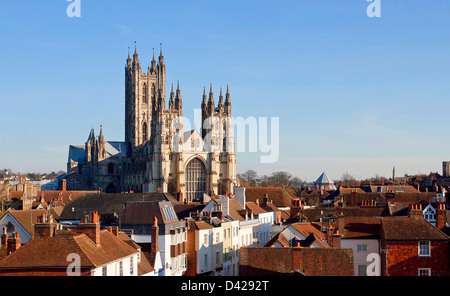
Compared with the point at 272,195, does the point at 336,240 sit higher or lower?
lower

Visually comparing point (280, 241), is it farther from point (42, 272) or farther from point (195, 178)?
point (195, 178)

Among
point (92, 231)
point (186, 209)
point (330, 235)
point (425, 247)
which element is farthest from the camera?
point (186, 209)

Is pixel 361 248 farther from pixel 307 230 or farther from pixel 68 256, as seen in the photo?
pixel 68 256

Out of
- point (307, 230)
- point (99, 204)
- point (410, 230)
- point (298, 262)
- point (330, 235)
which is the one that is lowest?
point (298, 262)

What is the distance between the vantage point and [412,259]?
34.7 m

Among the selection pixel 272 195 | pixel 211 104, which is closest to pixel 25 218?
pixel 272 195

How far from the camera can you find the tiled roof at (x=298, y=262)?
30156 mm

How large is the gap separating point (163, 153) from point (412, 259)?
10411cm

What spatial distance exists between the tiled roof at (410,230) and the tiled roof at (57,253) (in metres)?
15.1

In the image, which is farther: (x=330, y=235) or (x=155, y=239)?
(x=330, y=235)

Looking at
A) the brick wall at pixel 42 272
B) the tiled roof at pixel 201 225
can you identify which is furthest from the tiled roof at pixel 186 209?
the brick wall at pixel 42 272

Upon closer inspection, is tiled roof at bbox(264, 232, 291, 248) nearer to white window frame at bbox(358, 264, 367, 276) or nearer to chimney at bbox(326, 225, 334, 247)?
chimney at bbox(326, 225, 334, 247)

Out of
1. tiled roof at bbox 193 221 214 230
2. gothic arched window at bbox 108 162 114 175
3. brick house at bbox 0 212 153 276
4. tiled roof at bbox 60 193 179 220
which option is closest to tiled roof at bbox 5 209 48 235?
tiled roof at bbox 60 193 179 220

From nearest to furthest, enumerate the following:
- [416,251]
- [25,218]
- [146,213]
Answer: [416,251] → [146,213] → [25,218]
